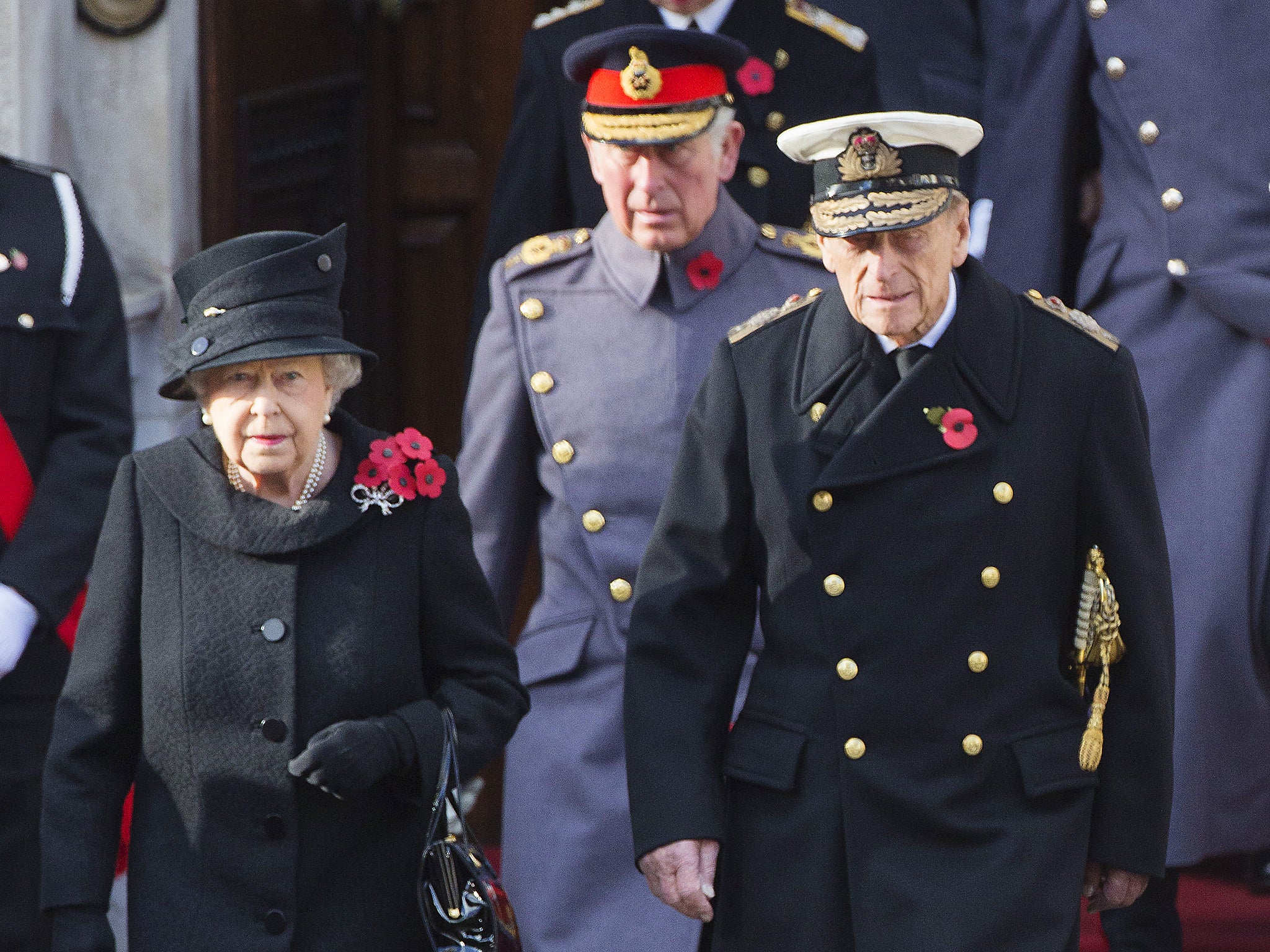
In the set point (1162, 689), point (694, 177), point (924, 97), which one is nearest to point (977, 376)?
point (1162, 689)

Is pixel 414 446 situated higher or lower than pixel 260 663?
higher

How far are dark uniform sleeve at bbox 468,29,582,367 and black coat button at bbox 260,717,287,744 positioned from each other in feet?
5.67

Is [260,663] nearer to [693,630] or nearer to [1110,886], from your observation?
[693,630]

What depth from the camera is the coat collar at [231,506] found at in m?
3.60

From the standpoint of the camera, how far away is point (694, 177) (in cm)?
438

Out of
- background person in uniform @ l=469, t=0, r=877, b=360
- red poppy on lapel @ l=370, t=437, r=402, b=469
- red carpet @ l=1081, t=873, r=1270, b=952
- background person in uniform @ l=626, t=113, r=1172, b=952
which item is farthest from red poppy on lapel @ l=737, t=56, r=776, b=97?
red carpet @ l=1081, t=873, r=1270, b=952

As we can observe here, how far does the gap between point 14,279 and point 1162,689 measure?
238cm

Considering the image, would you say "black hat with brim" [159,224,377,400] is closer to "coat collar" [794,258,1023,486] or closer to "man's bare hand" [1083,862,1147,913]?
"coat collar" [794,258,1023,486]

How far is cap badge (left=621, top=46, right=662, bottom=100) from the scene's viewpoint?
169 inches

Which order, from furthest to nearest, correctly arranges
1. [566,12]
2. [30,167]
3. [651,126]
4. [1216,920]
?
[566,12] < [1216,920] < [30,167] < [651,126]

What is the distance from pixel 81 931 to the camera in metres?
3.51

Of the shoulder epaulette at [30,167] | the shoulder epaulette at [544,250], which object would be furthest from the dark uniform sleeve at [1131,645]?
the shoulder epaulette at [30,167]

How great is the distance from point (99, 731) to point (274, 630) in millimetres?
319

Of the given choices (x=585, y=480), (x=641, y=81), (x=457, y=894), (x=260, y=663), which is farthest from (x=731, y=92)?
(x=457, y=894)
